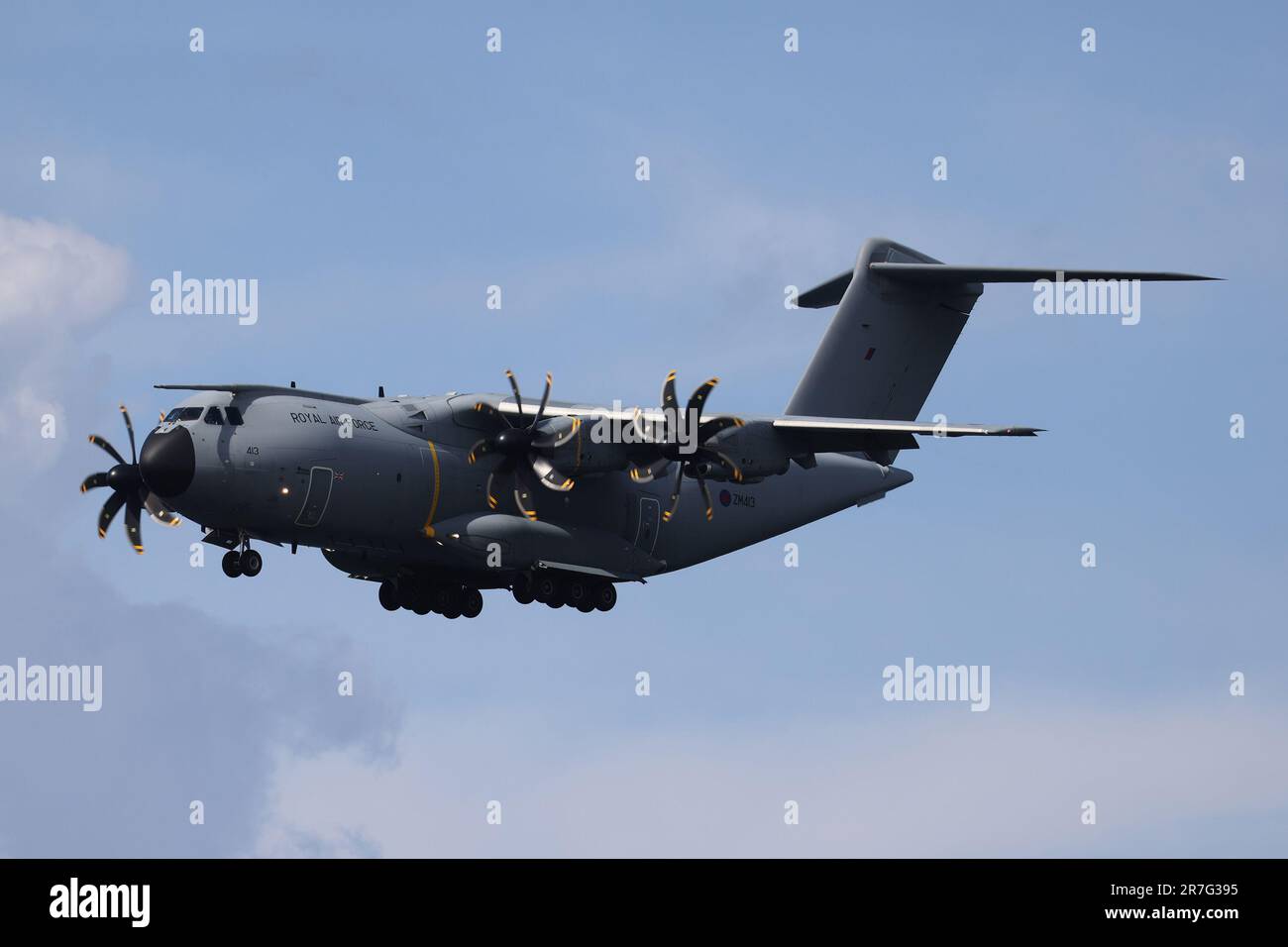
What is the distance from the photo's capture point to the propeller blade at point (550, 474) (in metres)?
33.4

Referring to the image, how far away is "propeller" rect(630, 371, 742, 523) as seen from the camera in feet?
107

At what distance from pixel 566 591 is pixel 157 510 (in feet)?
22.7

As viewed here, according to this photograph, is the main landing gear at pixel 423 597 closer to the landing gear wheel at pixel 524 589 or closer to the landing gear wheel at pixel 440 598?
the landing gear wheel at pixel 440 598

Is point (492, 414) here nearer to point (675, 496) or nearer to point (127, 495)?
point (675, 496)

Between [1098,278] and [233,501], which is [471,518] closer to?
[233,501]

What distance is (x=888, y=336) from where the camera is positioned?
37.7 meters

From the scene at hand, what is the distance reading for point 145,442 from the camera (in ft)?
103

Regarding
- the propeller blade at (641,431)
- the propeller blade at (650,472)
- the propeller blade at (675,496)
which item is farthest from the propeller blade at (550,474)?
the propeller blade at (675,496)

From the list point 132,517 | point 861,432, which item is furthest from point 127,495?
point 861,432

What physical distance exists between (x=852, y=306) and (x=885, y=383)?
158 centimetres
